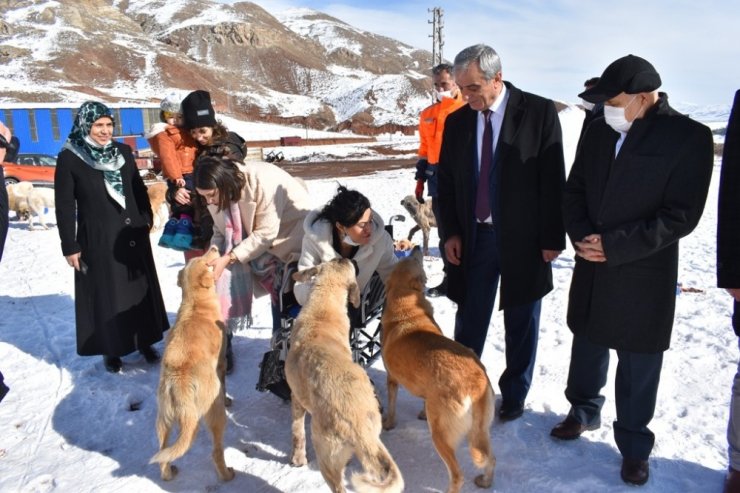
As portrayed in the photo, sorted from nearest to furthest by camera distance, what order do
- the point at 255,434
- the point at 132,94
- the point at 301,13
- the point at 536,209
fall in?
1. the point at 536,209
2. the point at 255,434
3. the point at 132,94
4. the point at 301,13

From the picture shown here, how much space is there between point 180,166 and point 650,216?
4027 mm

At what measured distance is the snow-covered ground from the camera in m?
3.18

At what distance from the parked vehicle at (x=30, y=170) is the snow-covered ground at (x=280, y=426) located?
1354 cm

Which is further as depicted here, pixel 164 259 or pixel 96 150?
pixel 164 259

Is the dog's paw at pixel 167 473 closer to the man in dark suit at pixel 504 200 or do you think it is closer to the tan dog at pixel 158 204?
the man in dark suit at pixel 504 200

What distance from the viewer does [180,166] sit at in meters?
4.81

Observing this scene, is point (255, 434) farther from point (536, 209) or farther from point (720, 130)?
point (720, 130)

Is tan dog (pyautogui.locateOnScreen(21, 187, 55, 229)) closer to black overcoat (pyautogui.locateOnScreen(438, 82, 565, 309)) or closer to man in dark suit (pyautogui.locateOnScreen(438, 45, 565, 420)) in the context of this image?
man in dark suit (pyautogui.locateOnScreen(438, 45, 565, 420))

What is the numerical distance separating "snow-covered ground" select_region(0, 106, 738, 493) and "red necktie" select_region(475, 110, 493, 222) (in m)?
1.61

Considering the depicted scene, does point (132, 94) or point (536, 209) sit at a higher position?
point (132, 94)

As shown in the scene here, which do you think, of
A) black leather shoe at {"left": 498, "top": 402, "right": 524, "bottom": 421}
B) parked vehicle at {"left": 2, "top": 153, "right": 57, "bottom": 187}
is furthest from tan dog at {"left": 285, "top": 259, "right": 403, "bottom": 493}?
parked vehicle at {"left": 2, "top": 153, "right": 57, "bottom": 187}

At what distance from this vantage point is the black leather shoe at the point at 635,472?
118 inches

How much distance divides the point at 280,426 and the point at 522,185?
255 centimetres

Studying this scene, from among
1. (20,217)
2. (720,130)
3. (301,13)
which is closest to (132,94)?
(20,217)
